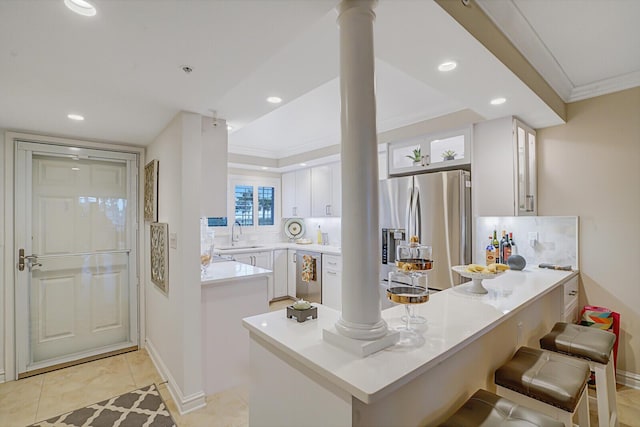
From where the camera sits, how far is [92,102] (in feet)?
6.98

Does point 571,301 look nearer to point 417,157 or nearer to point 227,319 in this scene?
point 417,157

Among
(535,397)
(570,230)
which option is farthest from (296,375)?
(570,230)

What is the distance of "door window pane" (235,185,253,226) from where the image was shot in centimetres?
542

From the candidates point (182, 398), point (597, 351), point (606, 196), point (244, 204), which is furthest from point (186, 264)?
point (606, 196)

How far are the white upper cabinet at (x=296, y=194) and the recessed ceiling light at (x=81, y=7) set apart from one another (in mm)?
4050

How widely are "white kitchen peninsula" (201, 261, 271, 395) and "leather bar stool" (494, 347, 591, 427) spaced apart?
6.00 feet

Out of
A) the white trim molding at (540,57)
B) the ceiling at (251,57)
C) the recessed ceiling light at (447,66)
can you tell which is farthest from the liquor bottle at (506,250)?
the recessed ceiling light at (447,66)

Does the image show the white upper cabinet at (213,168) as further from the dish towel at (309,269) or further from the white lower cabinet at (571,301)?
the white lower cabinet at (571,301)

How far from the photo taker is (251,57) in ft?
5.05

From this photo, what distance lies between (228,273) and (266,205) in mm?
3189

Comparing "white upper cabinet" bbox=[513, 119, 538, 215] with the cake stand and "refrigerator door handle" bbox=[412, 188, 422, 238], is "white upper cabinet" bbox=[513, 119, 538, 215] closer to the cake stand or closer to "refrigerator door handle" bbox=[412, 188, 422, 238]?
"refrigerator door handle" bbox=[412, 188, 422, 238]

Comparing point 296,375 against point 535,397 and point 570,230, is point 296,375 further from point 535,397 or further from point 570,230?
point 570,230

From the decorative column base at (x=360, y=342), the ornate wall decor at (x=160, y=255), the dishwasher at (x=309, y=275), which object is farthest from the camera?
the dishwasher at (x=309, y=275)

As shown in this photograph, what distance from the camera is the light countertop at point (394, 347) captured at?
3.09ft
